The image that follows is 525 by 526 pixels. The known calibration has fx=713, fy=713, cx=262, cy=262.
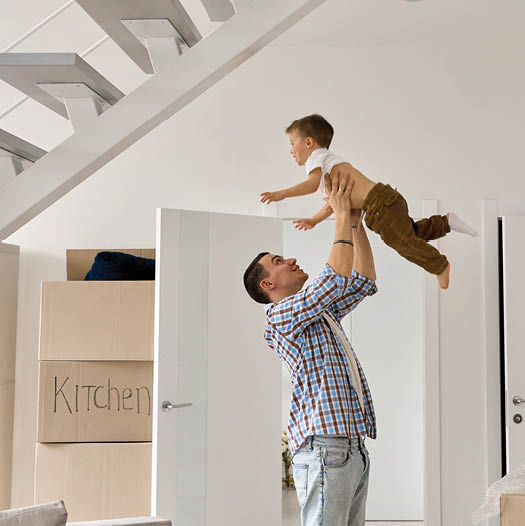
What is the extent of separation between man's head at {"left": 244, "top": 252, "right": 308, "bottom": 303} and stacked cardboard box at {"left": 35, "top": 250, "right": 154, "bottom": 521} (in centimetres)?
148

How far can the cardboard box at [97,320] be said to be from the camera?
337 centimetres

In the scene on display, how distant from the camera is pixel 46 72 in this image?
1704 mm

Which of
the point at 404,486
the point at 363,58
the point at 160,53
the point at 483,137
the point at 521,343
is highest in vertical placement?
the point at 363,58

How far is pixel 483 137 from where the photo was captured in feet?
12.8

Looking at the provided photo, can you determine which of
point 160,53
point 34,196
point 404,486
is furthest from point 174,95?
point 404,486

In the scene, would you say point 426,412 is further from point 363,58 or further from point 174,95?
point 174,95

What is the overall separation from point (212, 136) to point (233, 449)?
66.0 inches

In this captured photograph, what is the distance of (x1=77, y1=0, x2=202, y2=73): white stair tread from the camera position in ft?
5.65

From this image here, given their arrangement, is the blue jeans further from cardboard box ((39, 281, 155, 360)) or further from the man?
cardboard box ((39, 281, 155, 360))

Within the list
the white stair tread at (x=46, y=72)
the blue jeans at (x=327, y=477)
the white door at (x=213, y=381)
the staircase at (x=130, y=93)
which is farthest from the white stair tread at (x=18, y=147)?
the white door at (x=213, y=381)

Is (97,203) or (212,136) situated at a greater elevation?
(212,136)

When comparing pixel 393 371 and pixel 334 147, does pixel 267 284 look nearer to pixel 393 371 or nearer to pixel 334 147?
pixel 334 147

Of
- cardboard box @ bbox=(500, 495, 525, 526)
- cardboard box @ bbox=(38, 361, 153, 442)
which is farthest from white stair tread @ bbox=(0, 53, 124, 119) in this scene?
cardboard box @ bbox=(38, 361, 153, 442)

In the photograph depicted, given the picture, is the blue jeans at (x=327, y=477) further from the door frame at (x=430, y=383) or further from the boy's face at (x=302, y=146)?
the door frame at (x=430, y=383)
